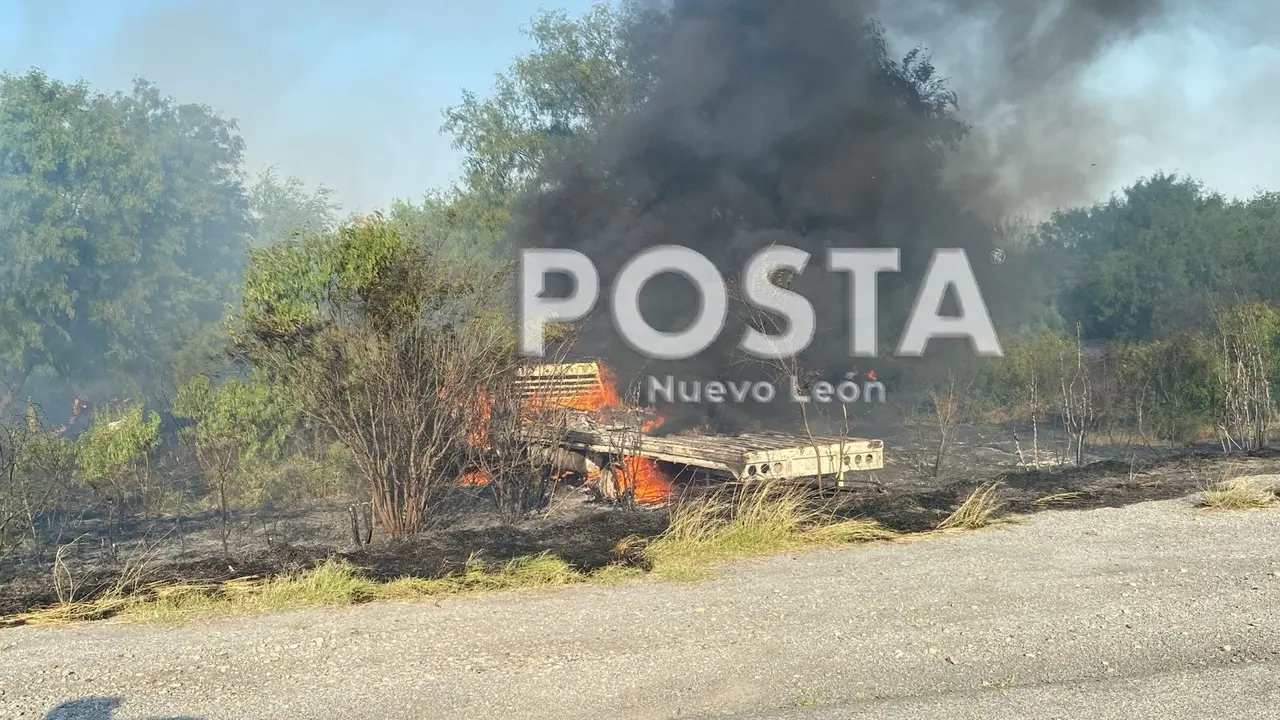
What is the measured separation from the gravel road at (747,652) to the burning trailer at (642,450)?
251 cm

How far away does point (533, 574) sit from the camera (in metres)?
6.74

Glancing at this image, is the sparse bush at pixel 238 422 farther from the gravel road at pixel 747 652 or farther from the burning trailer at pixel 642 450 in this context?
the gravel road at pixel 747 652

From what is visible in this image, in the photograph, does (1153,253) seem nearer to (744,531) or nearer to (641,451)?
(641,451)

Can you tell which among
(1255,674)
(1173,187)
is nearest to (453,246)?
(1255,674)

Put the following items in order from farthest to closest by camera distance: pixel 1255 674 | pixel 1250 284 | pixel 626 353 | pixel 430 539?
1. pixel 1250 284
2. pixel 626 353
3. pixel 430 539
4. pixel 1255 674

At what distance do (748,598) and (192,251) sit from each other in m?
27.4

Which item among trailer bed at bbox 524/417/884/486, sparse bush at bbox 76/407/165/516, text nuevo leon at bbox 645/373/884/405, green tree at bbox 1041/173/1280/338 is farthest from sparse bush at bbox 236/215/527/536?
green tree at bbox 1041/173/1280/338

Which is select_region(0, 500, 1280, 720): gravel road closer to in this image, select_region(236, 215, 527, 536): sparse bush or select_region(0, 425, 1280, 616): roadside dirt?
select_region(0, 425, 1280, 616): roadside dirt

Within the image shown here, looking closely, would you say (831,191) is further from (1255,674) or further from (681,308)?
(1255,674)

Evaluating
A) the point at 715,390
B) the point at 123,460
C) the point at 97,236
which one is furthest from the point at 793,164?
the point at 97,236

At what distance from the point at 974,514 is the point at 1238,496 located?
224 centimetres

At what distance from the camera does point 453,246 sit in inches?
376

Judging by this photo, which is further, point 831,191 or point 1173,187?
point 1173,187

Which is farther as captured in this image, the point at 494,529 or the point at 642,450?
the point at 642,450
